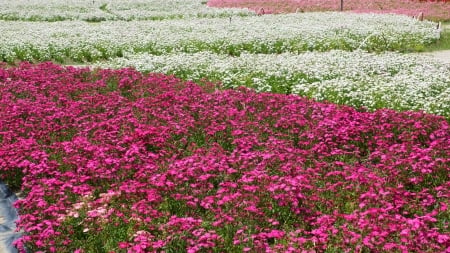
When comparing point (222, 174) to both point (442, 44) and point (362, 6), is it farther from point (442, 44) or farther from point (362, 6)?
point (362, 6)

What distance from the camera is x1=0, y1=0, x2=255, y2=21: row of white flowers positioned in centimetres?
3497

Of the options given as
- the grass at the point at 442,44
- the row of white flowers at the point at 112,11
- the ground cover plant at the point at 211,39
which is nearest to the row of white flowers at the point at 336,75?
the ground cover plant at the point at 211,39

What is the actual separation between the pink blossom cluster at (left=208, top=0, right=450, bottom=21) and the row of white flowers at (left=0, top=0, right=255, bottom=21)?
330 cm

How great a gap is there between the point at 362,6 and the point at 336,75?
2465 centimetres

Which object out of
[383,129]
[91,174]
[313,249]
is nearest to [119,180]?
[91,174]

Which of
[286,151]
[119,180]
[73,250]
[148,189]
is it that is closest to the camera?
[73,250]

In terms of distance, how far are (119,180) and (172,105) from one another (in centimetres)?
344

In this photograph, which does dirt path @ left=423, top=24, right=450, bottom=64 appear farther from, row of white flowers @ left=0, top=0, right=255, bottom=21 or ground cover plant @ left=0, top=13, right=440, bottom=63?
row of white flowers @ left=0, top=0, right=255, bottom=21


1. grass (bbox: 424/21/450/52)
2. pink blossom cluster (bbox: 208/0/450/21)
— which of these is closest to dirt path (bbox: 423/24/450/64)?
grass (bbox: 424/21/450/52)

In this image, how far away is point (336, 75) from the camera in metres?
14.6

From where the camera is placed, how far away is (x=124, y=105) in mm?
11172

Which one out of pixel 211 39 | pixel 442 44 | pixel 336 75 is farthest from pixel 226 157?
pixel 442 44

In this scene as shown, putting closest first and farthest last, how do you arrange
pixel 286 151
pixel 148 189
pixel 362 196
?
1. pixel 362 196
2. pixel 148 189
3. pixel 286 151

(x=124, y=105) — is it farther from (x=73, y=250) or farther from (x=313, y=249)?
(x=313, y=249)
